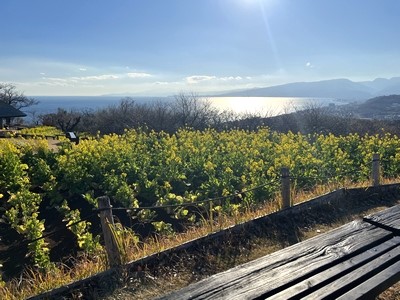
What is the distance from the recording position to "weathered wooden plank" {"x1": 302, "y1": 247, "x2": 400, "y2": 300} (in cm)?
254

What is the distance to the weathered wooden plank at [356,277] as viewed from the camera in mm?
2535

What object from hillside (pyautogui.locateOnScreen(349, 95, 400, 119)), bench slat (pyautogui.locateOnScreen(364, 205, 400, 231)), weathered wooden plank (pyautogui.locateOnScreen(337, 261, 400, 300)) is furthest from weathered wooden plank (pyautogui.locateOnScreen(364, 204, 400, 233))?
hillside (pyautogui.locateOnScreen(349, 95, 400, 119))

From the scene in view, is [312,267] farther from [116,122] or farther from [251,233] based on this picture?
[116,122]

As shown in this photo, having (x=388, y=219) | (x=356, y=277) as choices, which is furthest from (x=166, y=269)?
(x=388, y=219)

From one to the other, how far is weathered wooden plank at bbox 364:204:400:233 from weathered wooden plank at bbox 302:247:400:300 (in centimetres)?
54

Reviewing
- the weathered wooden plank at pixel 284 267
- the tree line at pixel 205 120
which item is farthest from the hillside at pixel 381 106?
the weathered wooden plank at pixel 284 267

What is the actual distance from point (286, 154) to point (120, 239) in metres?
8.71

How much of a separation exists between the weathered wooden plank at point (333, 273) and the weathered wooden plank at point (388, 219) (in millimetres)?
338

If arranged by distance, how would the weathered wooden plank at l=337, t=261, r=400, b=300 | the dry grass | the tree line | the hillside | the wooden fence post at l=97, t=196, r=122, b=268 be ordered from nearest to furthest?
the weathered wooden plank at l=337, t=261, r=400, b=300, the dry grass, the wooden fence post at l=97, t=196, r=122, b=268, the tree line, the hillside

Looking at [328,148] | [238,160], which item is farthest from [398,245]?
[328,148]

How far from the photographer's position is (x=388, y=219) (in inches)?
153

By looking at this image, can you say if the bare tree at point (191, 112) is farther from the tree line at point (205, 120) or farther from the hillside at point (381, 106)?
the hillside at point (381, 106)

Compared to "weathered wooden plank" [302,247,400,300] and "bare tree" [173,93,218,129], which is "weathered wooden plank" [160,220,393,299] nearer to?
"weathered wooden plank" [302,247,400,300]

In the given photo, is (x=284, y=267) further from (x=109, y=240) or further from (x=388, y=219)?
(x=109, y=240)
